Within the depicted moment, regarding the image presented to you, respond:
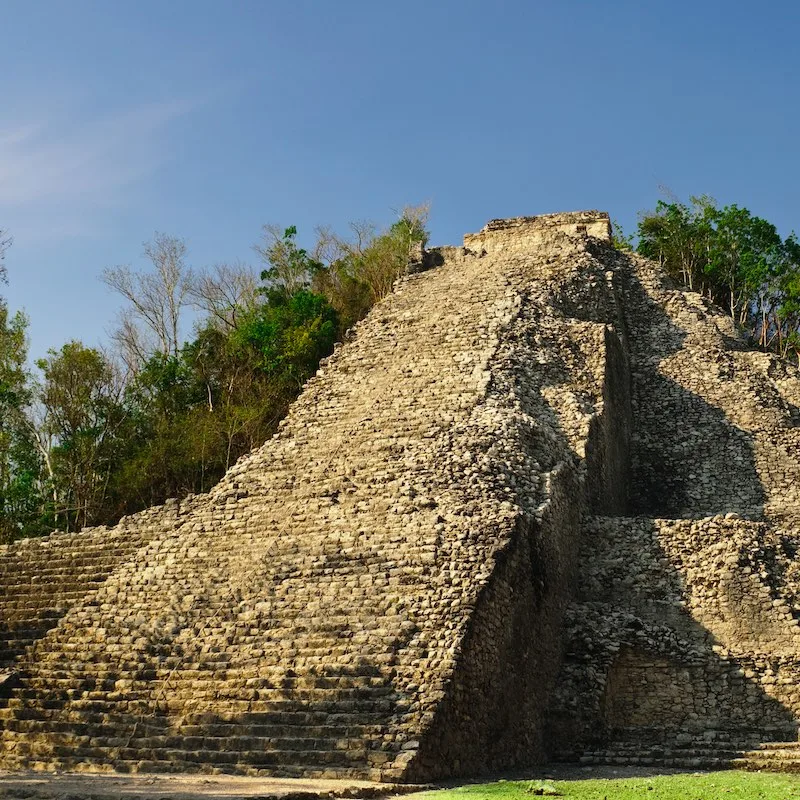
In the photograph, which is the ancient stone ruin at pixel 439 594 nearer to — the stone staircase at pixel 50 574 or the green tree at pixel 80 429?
the stone staircase at pixel 50 574

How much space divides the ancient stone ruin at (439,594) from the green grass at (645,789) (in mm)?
858

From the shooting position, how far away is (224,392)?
24.0 m

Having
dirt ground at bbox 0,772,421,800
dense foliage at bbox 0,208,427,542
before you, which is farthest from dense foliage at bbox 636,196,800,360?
dirt ground at bbox 0,772,421,800

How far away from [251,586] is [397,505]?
2050mm

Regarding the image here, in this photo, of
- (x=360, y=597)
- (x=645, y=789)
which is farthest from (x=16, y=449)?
(x=645, y=789)

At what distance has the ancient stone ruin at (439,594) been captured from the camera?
9.58m

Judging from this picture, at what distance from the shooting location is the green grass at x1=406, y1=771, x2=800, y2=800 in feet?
23.7

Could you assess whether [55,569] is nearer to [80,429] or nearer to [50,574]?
[50,574]

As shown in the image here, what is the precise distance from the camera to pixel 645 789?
7.63 meters

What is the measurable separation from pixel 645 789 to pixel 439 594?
332 centimetres

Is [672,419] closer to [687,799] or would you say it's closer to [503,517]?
[503,517]

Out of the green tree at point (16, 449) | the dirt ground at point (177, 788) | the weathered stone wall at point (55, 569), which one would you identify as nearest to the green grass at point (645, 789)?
the dirt ground at point (177, 788)

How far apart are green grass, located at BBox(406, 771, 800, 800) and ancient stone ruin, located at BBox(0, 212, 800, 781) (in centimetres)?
86

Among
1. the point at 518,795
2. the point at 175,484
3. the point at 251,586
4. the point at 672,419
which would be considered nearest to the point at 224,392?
the point at 175,484
